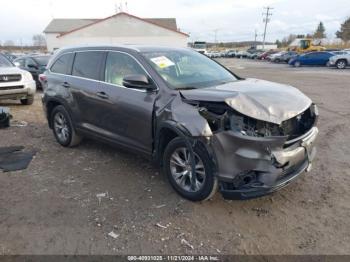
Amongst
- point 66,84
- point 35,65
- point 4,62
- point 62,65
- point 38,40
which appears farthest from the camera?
point 38,40

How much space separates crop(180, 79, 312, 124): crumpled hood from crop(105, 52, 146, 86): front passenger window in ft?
3.12

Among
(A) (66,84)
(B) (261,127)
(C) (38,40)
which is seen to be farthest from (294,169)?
(C) (38,40)

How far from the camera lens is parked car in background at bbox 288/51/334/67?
31625mm

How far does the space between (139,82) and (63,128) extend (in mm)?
2662

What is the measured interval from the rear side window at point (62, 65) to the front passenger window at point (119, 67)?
4.09 ft

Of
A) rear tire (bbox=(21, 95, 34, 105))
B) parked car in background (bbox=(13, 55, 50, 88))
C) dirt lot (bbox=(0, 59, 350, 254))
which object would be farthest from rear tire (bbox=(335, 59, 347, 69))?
dirt lot (bbox=(0, 59, 350, 254))

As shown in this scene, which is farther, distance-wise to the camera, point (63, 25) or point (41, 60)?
point (63, 25)

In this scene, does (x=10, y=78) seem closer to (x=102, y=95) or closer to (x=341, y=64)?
(x=102, y=95)

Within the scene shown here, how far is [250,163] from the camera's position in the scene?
10.7 ft

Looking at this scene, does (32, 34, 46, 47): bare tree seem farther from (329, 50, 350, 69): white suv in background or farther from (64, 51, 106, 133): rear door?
(64, 51, 106, 133): rear door

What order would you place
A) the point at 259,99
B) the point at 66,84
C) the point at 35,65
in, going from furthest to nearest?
the point at 35,65 < the point at 66,84 < the point at 259,99

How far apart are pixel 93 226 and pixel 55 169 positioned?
1.89 meters

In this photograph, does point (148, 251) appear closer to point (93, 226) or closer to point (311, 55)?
point (93, 226)

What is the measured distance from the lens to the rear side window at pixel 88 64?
5000mm
